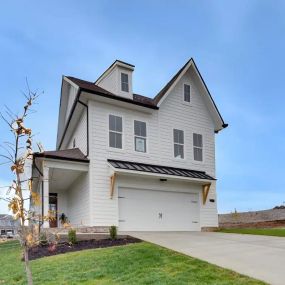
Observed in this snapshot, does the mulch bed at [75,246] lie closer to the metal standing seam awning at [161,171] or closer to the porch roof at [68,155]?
the metal standing seam awning at [161,171]

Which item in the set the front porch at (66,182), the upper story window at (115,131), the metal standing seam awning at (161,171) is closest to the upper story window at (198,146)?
the metal standing seam awning at (161,171)

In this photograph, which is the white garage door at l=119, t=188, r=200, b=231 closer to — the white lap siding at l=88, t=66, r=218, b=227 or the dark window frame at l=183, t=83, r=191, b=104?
the white lap siding at l=88, t=66, r=218, b=227

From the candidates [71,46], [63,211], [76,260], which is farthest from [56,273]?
[63,211]

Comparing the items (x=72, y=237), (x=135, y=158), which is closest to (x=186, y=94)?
(x=135, y=158)

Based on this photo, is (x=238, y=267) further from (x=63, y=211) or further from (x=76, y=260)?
(x=63, y=211)

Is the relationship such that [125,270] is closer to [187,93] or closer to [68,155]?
[68,155]

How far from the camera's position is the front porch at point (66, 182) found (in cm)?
1642

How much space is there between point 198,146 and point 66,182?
701 centimetres

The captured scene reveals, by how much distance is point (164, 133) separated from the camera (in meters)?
20.0

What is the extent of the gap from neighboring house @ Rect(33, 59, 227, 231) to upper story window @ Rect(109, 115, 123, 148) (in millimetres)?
45

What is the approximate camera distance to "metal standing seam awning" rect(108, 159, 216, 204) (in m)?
17.3

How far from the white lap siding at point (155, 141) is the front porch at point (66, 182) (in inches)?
26.6

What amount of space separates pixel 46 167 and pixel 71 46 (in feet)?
17.6

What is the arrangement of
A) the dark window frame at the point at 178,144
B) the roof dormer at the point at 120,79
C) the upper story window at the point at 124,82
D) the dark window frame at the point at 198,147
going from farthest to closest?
the dark window frame at the point at 198,147, the dark window frame at the point at 178,144, the upper story window at the point at 124,82, the roof dormer at the point at 120,79
